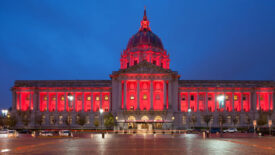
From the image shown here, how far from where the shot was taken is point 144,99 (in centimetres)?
11538

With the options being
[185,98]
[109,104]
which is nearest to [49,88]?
[109,104]

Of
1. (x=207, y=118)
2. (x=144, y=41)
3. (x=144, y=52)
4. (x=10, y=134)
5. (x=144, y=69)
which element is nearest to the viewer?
(x=10, y=134)

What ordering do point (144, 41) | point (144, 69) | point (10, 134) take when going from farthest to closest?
1. point (144, 41)
2. point (144, 69)
3. point (10, 134)

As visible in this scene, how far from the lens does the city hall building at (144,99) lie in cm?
11162

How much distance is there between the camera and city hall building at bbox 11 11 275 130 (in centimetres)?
11162

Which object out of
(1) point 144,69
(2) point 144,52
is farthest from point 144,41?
(1) point 144,69

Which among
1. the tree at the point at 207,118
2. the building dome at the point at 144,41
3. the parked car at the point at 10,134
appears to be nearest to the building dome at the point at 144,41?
the building dome at the point at 144,41

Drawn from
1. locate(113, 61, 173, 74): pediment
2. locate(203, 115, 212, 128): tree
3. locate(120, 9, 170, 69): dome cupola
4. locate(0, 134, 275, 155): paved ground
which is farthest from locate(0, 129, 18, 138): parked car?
locate(120, 9, 170, 69): dome cupola

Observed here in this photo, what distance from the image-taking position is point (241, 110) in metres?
119

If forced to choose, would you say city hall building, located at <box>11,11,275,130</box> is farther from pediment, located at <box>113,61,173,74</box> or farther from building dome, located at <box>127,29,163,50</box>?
building dome, located at <box>127,29,163,50</box>

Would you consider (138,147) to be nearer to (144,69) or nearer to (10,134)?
(10,134)

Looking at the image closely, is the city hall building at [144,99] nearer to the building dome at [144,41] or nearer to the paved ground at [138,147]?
the building dome at [144,41]

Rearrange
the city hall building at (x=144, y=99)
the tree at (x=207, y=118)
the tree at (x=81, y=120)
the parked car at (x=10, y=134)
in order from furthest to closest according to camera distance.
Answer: the city hall building at (x=144, y=99) < the tree at (x=207, y=118) < the tree at (x=81, y=120) < the parked car at (x=10, y=134)

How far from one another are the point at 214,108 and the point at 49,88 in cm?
6677
